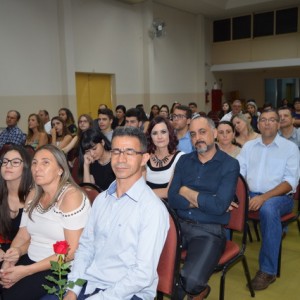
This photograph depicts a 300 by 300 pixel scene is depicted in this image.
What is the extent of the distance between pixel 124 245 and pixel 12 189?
1.23 meters

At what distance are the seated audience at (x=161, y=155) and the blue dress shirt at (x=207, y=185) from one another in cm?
33

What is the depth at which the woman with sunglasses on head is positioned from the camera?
2.40 m

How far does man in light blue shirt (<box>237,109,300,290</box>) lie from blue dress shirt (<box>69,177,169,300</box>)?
139cm

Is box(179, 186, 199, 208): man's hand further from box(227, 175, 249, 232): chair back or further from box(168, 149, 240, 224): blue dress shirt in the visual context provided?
box(227, 175, 249, 232): chair back

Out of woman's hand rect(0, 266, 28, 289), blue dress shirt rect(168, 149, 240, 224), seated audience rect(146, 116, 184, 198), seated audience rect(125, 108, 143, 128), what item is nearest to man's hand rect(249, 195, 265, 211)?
blue dress shirt rect(168, 149, 240, 224)

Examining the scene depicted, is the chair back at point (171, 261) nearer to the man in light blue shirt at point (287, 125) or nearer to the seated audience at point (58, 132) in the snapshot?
the man in light blue shirt at point (287, 125)

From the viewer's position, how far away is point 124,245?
1645 mm

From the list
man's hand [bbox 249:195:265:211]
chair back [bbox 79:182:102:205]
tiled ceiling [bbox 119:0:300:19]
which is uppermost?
tiled ceiling [bbox 119:0:300:19]

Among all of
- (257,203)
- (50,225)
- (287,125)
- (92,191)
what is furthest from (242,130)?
(50,225)

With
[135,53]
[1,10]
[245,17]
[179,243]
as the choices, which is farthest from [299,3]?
[179,243]

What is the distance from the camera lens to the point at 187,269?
2082 mm

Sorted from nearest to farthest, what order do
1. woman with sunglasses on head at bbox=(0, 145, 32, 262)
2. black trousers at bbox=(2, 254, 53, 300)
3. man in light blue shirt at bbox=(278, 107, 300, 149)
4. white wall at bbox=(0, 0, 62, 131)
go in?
black trousers at bbox=(2, 254, 53, 300) → woman with sunglasses on head at bbox=(0, 145, 32, 262) → man in light blue shirt at bbox=(278, 107, 300, 149) → white wall at bbox=(0, 0, 62, 131)

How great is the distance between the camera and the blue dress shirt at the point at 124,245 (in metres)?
1.57

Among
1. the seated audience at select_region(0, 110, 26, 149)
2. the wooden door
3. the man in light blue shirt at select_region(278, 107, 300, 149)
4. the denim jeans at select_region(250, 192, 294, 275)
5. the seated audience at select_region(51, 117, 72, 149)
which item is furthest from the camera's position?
the wooden door
